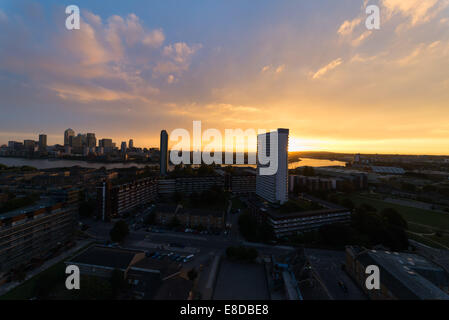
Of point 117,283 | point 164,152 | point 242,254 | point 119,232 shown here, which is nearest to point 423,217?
point 242,254

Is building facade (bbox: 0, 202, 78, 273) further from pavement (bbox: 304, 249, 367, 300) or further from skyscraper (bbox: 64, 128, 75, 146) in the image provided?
skyscraper (bbox: 64, 128, 75, 146)

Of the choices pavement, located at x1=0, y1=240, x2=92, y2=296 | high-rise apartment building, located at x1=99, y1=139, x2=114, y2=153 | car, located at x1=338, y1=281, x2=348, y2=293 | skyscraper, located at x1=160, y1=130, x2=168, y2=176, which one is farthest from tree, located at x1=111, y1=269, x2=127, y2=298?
high-rise apartment building, located at x1=99, y1=139, x2=114, y2=153

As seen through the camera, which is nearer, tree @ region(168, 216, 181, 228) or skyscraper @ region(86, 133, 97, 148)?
tree @ region(168, 216, 181, 228)

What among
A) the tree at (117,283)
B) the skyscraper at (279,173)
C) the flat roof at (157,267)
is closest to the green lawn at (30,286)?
the tree at (117,283)

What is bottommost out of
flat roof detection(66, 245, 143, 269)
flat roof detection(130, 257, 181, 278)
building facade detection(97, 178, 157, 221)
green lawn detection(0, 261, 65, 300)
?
green lawn detection(0, 261, 65, 300)

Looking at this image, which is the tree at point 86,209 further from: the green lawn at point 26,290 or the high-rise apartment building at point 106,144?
the high-rise apartment building at point 106,144

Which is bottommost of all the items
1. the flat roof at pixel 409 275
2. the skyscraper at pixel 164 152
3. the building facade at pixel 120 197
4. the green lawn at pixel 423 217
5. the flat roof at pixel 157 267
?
the green lawn at pixel 423 217

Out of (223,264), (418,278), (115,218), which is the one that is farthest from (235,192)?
(418,278)

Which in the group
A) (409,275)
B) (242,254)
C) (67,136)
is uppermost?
(67,136)

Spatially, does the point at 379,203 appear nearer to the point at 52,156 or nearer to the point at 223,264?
the point at 223,264

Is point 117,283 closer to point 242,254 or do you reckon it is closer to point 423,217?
point 242,254
